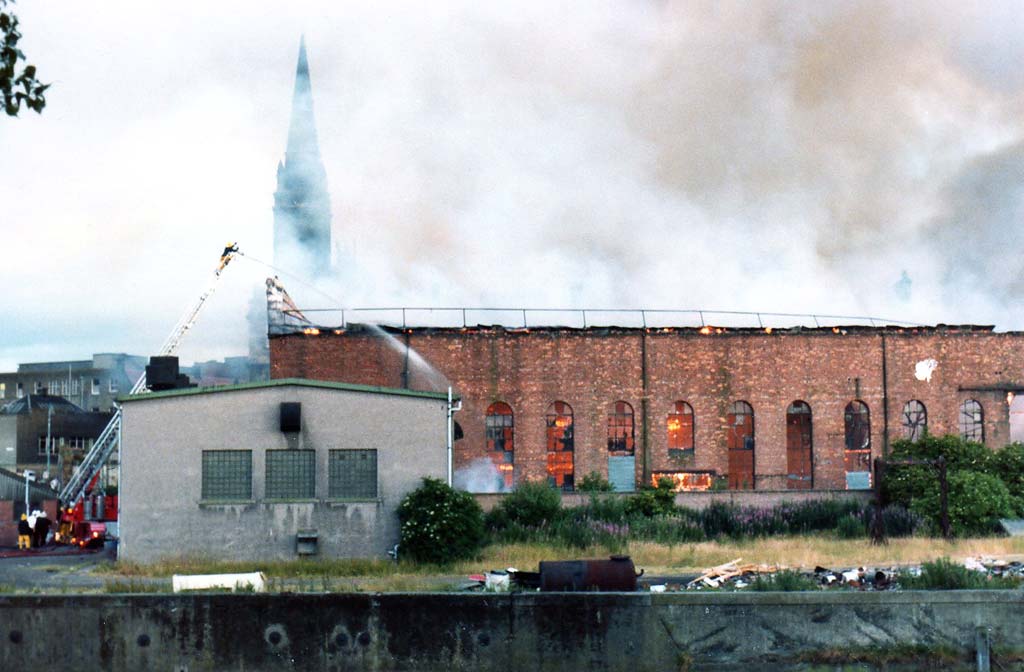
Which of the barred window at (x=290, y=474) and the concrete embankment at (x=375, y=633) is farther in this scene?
the barred window at (x=290, y=474)

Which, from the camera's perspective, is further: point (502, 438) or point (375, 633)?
point (502, 438)

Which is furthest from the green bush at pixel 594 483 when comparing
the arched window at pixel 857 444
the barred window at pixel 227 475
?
the barred window at pixel 227 475

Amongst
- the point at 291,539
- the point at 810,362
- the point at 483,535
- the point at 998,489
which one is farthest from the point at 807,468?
the point at 291,539

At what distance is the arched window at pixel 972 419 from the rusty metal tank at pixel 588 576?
111 ft

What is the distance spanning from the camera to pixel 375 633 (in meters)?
13.2

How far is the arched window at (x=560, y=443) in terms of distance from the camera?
42.8 metres

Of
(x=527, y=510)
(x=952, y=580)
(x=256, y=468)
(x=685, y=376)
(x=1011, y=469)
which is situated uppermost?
(x=685, y=376)

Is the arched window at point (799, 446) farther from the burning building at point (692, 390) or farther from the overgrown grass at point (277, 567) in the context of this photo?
the overgrown grass at point (277, 567)

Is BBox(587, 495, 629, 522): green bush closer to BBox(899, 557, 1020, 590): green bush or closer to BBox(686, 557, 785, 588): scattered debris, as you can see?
BBox(686, 557, 785, 588): scattered debris

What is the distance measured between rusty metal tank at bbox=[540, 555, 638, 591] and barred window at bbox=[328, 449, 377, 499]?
11334 mm

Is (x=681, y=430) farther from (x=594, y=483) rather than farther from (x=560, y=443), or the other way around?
(x=594, y=483)

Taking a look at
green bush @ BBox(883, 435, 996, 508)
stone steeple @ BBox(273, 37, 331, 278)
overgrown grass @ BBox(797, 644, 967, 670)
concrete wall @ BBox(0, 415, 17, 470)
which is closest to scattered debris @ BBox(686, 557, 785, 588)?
overgrown grass @ BBox(797, 644, 967, 670)

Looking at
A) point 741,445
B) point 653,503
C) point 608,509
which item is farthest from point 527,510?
point 741,445

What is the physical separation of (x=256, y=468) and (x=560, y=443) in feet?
63.6
